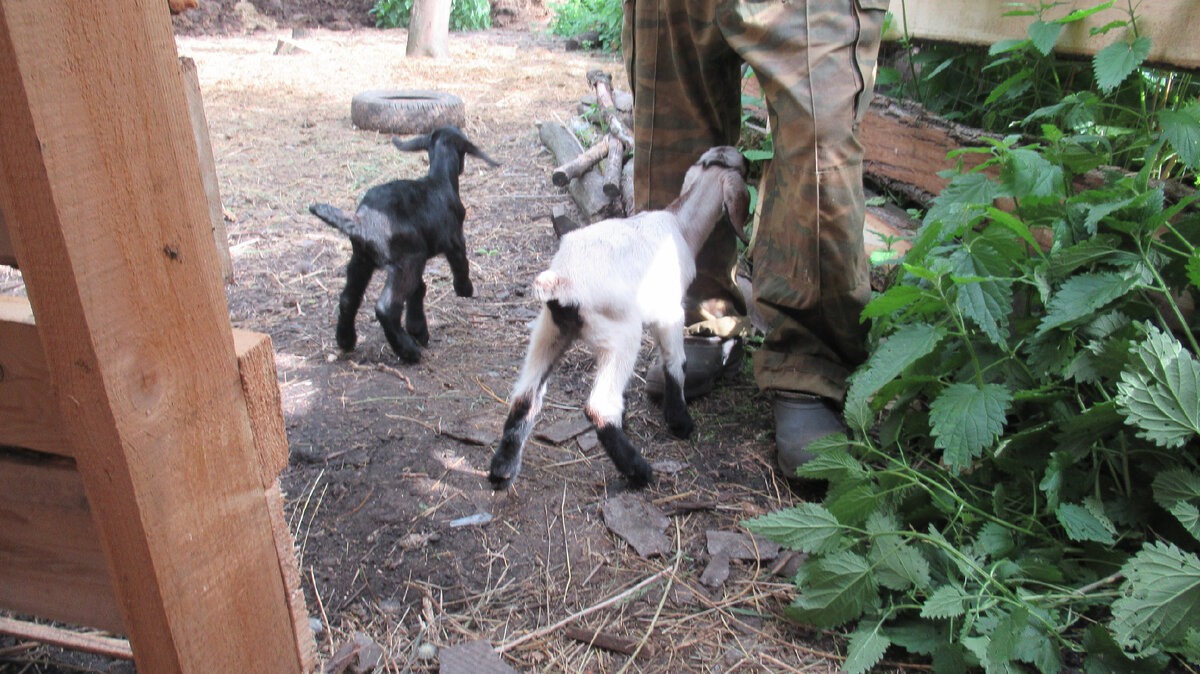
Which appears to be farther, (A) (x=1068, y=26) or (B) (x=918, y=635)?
(A) (x=1068, y=26)

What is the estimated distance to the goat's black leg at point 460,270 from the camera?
437cm

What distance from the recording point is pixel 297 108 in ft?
29.8

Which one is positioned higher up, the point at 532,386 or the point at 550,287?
the point at 550,287

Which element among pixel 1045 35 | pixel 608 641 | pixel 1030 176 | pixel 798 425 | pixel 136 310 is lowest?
pixel 608 641

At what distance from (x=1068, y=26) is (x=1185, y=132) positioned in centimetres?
120

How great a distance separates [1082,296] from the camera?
2.49 metres

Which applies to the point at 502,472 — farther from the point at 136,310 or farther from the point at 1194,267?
the point at 1194,267

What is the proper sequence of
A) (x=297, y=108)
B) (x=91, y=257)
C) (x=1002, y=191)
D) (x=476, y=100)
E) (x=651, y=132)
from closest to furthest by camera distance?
(x=91, y=257) < (x=1002, y=191) < (x=651, y=132) < (x=297, y=108) < (x=476, y=100)

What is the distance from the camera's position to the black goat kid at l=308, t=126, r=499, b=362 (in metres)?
3.78

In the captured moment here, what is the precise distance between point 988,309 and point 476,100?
833cm

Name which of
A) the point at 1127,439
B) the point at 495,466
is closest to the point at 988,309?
the point at 1127,439

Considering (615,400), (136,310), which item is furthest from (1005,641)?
(136,310)

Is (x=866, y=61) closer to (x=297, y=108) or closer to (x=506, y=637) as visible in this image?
(x=506, y=637)

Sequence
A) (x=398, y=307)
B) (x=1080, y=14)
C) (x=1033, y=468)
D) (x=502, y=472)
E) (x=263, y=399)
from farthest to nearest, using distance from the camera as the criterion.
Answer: (x=398, y=307) → (x=1080, y=14) → (x=502, y=472) → (x=1033, y=468) → (x=263, y=399)
